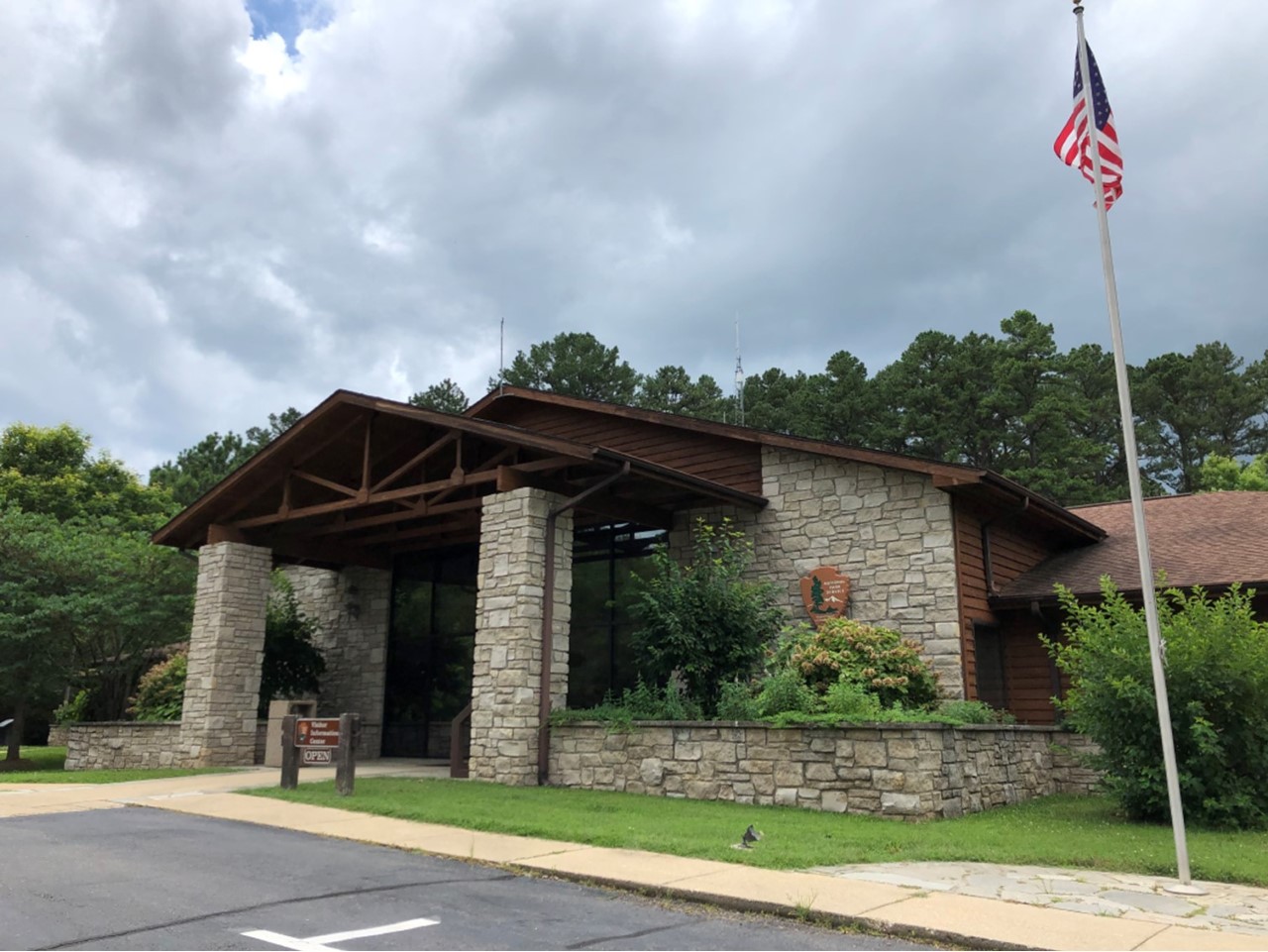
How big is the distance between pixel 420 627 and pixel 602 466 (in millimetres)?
7402

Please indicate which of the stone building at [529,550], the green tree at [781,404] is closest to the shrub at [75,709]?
the stone building at [529,550]

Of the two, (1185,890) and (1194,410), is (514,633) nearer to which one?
(1185,890)

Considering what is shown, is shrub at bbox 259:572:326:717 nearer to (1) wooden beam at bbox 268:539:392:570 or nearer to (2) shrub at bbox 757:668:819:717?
(1) wooden beam at bbox 268:539:392:570

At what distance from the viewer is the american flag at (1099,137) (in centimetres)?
879

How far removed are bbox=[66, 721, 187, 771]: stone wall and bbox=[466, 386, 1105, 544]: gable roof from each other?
7.68 meters

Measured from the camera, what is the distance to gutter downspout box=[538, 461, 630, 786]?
1312 cm

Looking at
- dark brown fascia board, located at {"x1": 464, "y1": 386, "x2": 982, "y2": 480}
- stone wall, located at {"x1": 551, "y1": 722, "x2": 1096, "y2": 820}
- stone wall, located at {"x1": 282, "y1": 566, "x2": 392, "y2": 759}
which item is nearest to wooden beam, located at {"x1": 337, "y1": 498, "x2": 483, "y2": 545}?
stone wall, located at {"x1": 282, "y1": 566, "x2": 392, "y2": 759}

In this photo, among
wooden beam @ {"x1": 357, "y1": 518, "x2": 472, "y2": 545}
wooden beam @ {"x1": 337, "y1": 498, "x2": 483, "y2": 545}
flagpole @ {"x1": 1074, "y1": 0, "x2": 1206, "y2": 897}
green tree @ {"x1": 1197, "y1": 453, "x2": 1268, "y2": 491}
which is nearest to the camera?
flagpole @ {"x1": 1074, "y1": 0, "x2": 1206, "y2": 897}

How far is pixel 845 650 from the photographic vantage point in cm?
1283

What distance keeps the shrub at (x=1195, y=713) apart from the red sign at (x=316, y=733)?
8646 mm

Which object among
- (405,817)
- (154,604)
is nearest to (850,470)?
(405,817)

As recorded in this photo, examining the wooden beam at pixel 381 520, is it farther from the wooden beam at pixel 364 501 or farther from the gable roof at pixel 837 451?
the gable roof at pixel 837 451

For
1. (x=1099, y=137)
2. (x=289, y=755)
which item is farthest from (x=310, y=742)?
(x=1099, y=137)

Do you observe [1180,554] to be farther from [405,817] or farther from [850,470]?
[405,817]
